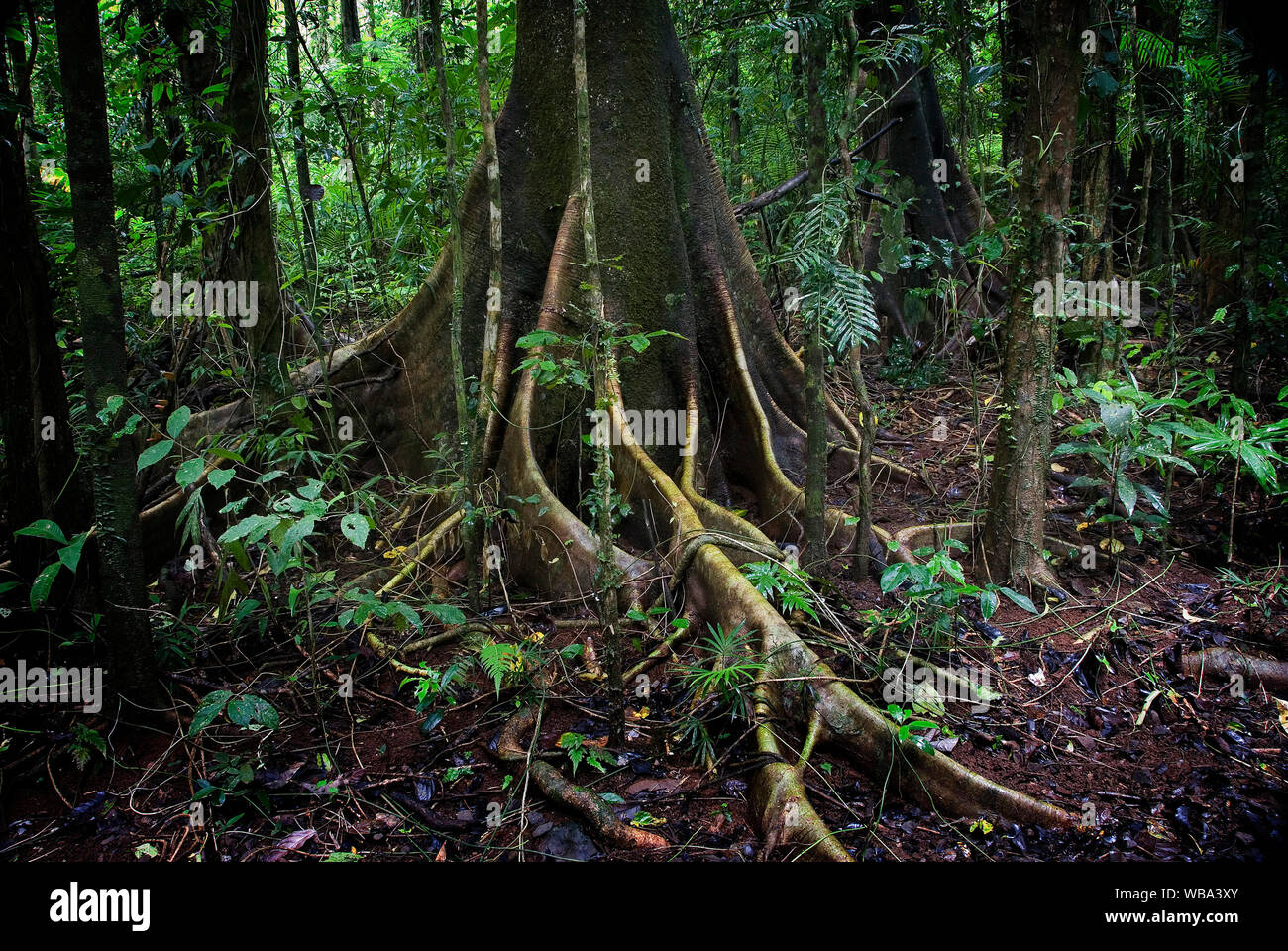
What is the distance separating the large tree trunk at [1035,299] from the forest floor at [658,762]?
44 centimetres

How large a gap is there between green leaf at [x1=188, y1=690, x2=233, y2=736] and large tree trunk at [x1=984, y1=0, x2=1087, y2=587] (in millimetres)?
3756

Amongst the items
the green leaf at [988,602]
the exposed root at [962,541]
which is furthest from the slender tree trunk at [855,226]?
the green leaf at [988,602]

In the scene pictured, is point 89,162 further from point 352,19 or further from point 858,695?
point 352,19

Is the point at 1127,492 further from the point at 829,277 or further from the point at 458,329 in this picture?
the point at 458,329

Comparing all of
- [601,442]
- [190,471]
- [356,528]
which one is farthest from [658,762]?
[190,471]

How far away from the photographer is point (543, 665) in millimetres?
3316

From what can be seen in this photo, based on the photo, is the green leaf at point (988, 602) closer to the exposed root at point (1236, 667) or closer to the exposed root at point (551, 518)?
the exposed root at point (1236, 667)

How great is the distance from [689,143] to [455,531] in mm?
3047

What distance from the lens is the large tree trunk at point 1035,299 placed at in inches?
146

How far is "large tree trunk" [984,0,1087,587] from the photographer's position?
3721 mm

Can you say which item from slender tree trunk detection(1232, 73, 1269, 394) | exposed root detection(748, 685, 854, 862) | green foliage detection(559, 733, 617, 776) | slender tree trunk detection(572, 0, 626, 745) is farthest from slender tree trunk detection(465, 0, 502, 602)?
slender tree trunk detection(1232, 73, 1269, 394)

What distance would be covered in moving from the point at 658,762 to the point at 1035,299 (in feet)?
9.66

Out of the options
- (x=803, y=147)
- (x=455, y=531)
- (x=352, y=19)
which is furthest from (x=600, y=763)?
(x=352, y=19)

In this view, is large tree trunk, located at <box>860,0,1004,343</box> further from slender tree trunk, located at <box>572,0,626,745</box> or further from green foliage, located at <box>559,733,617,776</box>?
green foliage, located at <box>559,733,617,776</box>
